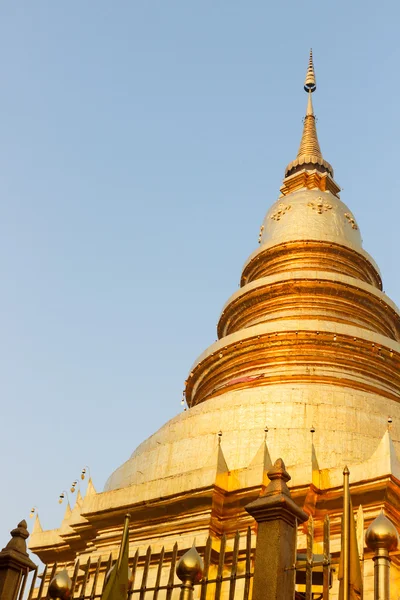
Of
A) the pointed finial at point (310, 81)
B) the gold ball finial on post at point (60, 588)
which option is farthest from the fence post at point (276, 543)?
the pointed finial at point (310, 81)

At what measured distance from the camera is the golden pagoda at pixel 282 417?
11805 millimetres

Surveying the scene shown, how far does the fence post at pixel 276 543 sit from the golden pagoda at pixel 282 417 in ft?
8.15

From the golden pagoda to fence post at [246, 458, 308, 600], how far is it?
248 cm

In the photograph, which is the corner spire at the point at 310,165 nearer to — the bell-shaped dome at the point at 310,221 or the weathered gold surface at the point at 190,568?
the bell-shaped dome at the point at 310,221

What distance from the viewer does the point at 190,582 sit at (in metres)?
5.70

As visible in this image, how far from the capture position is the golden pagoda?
11805 millimetres

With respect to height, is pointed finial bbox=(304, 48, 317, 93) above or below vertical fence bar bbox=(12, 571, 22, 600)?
above

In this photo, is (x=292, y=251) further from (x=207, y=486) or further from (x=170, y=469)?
(x=207, y=486)

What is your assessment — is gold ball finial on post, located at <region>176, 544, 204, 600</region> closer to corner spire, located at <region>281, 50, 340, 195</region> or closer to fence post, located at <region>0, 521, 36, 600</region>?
fence post, located at <region>0, 521, 36, 600</region>

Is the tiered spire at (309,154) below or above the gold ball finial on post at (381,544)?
above

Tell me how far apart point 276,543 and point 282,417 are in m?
8.59

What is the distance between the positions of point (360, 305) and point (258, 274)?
3.44 meters

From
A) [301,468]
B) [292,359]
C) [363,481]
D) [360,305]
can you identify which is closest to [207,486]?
[301,468]

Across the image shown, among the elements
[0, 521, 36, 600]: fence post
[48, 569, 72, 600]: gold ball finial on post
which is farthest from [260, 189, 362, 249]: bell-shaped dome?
[48, 569, 72, 600]: gold ball finial on post
